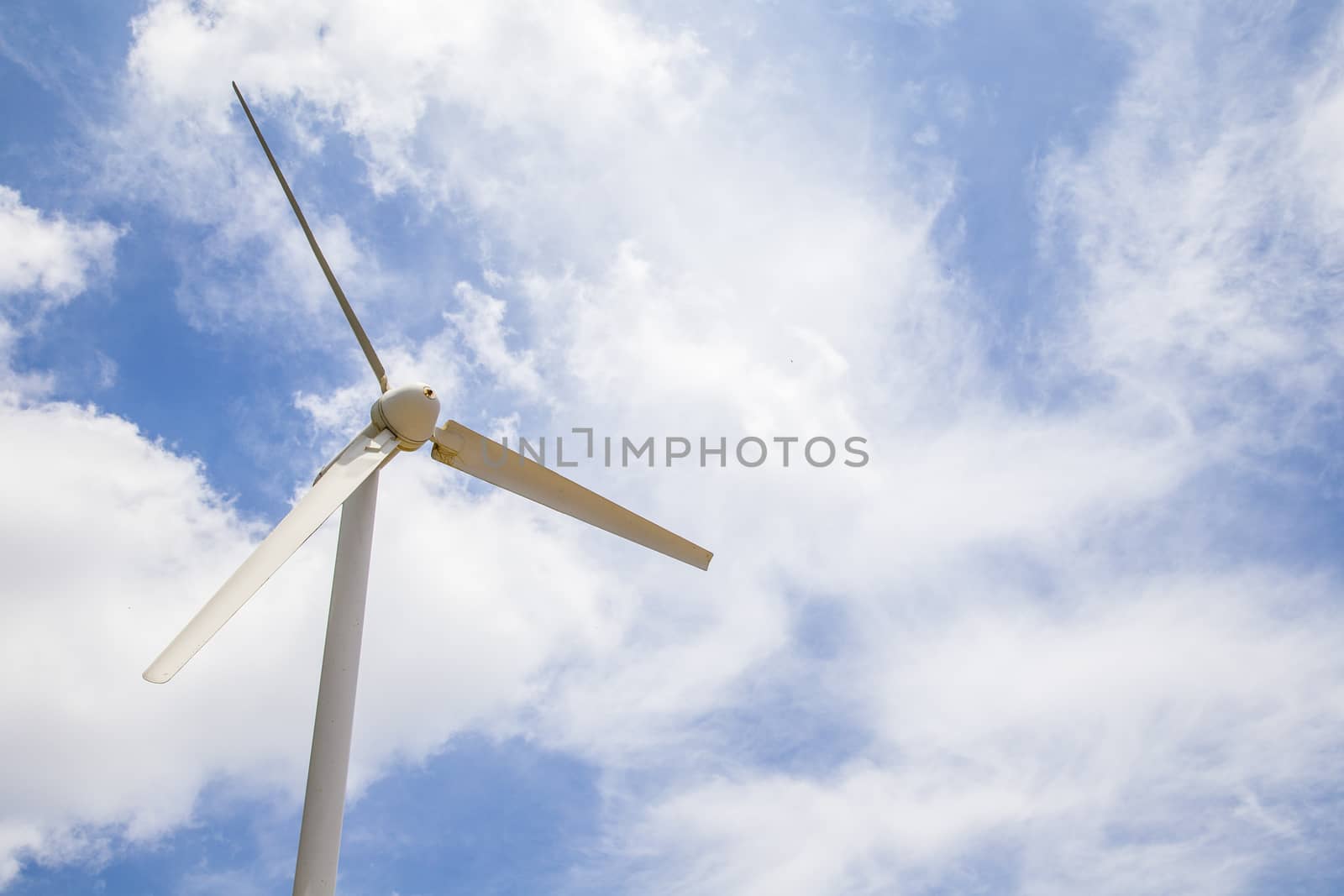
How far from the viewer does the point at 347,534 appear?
828 inches

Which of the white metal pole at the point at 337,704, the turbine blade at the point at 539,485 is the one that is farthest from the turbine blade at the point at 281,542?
the turbine blade at the point at 539,485

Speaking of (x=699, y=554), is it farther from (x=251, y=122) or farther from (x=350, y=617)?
(x=251, y=122)

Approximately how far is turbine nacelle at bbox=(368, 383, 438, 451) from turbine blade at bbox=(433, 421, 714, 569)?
107 centimetres

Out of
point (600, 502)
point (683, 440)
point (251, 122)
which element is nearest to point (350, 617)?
point (600, 502)

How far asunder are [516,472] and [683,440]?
5.73 m

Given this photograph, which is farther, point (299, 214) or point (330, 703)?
point (299, 214)

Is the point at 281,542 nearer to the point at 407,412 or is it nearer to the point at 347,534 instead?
the point at 347,534

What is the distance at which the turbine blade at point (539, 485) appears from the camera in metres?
22.7

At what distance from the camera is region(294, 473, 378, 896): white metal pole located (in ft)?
60.8

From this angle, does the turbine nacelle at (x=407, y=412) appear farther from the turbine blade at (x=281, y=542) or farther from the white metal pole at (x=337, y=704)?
the white metal pole at (x=337, y=704)

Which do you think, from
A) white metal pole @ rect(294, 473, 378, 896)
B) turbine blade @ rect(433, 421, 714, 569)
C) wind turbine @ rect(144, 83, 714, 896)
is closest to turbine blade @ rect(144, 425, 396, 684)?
wind turbine @ rect(144, 83, 714, 896)

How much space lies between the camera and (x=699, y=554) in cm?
2467

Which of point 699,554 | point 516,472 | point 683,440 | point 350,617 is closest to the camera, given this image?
point 350,617

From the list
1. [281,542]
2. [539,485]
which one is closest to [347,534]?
[281,542]
